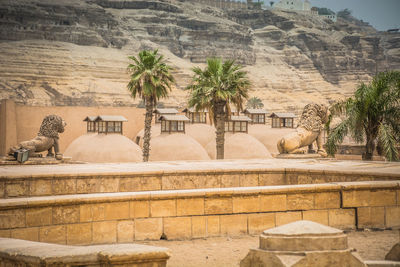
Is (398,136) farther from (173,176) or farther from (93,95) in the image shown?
(93,95)

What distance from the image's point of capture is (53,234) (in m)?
7.50

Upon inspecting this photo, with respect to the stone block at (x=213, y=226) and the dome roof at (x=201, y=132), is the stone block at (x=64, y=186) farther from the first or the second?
the dome roof at (x=201, y=132)

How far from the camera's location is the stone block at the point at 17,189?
11.6 metres

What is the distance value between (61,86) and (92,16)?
1145 inches

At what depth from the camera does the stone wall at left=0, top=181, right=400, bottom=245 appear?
7.46 metres

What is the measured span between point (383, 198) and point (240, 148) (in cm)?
2425

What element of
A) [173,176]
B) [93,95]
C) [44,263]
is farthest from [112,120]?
[93,95]

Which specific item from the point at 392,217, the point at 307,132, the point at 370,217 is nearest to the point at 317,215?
the point at 370,217

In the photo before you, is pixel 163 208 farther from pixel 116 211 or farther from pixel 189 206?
pixel 116 211

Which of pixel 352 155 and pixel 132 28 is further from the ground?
pixel 132 28

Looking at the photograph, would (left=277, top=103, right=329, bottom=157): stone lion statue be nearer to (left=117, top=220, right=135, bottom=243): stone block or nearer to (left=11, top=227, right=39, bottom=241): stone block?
(left=117, top=220, right=135, bottom=243): stone block

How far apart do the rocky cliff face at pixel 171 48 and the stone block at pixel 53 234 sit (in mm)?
69078

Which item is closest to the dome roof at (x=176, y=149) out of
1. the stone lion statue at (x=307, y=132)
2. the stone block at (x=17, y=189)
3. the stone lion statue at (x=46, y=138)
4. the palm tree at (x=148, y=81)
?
the palm tree at (x=148, y=81)

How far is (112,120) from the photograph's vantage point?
34.1 meters
